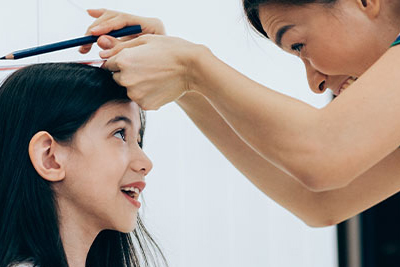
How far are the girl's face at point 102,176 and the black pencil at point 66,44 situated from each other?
15cm

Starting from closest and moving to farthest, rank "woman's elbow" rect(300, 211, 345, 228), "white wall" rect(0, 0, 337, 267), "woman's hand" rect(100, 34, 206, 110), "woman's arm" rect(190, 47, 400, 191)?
"woman's arm" rect(190, 47, 400, 191) → "woman's hand" rect(100, 34, 206, 110) → "woman's elbow" rect(300, 211, 345, 228) → "white wall" rect(0, 0, 337, 267)

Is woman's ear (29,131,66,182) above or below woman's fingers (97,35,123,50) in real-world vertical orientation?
below

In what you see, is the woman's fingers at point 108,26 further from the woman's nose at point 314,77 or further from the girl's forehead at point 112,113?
the woman's nose at point 314,77

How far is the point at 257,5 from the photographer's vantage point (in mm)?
1026

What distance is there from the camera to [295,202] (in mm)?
1206

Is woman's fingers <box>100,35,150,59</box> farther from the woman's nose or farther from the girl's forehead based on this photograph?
the woman's nose

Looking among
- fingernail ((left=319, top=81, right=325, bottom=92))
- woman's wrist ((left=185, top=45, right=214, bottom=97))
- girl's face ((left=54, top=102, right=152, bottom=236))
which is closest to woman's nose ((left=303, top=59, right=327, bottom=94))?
fingernail ((left=319, top=81, right=325, bottom=92))

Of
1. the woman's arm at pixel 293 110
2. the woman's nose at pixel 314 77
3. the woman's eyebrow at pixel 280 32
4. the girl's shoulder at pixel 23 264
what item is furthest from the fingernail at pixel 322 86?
the girl's shoulder at pixel 23 264

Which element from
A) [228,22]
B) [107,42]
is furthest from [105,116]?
[228,22]

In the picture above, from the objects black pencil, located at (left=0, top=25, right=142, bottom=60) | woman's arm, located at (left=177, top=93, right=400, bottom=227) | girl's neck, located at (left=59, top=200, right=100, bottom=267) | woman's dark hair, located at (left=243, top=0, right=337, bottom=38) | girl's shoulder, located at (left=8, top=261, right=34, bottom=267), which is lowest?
girl's shoulder, located at (left=8, top=261, right=34, bottom=267)

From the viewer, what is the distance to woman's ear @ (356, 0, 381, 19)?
919mm

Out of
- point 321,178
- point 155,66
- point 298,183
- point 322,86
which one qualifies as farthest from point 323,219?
point 155,66

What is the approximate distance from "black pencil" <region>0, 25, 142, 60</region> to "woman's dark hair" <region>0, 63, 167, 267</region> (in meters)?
0.11

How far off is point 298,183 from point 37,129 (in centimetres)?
49
